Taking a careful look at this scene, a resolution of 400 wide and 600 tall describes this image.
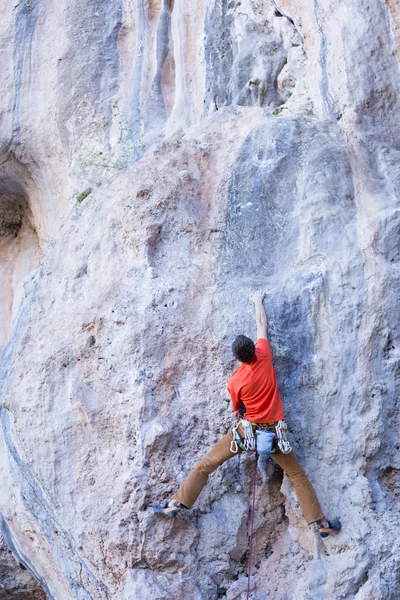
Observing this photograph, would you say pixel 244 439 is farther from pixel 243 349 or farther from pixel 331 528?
pixel 331 528

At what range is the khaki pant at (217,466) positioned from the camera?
479cm

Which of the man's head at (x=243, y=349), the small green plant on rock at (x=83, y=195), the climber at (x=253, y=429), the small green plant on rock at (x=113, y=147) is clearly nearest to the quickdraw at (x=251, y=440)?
the climber at (x=253, y=429)

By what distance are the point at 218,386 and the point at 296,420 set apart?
61 cm

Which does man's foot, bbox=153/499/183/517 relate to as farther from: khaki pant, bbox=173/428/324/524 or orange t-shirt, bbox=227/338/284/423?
orange t-shirt, bbox=227/338/284/423

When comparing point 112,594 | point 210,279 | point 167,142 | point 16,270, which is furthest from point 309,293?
point 16,270

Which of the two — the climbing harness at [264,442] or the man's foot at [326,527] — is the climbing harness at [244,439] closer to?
the climbing harness at [264,442]

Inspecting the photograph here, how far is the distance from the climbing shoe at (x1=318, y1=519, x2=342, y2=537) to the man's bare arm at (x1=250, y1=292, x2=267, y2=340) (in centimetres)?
132

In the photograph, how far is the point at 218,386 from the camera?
5.21m

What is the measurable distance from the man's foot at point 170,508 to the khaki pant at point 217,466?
0.14 ft

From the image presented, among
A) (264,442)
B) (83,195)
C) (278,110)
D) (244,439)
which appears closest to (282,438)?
(264,442)

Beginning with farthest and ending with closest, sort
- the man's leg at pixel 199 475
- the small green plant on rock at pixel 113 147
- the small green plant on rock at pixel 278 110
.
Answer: the small green plant on rock at pixel 113 147
the small green plant on rock at pixel 278 110
the man's leg at pixel 199 475

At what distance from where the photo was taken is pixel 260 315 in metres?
5.14

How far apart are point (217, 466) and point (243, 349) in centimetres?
87

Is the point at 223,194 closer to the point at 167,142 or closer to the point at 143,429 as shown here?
the point at 167,142
